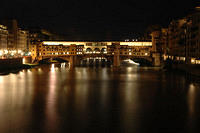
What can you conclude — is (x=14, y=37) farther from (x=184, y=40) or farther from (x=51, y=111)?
(x=51, y=111)

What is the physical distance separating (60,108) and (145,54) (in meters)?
36.1

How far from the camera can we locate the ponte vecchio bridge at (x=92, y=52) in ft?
141

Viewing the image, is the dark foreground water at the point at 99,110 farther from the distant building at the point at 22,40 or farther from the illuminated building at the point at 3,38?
the distant building at the point at 22,40

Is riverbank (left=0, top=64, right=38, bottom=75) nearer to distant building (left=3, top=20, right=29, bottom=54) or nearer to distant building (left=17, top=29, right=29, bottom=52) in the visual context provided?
distant building (left=3, top=20, right=29, bottom=54)

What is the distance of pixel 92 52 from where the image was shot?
4838 cm

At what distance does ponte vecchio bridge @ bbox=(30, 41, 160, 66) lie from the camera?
42.9 meters

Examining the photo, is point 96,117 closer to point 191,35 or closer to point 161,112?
point 161,112

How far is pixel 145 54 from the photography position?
47.5m

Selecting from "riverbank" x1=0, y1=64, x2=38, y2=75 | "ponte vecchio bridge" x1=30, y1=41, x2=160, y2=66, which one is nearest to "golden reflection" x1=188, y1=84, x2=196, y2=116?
"riverbank" x1=0, y1=64, x2=38, y2=75

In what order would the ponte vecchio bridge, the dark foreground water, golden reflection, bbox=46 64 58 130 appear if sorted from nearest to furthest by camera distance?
the dark foreground water < golden reflection, bbox=46 64 58 130 < the ponte vecchio bridge

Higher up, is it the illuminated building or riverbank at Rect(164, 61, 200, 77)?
the illuminated building

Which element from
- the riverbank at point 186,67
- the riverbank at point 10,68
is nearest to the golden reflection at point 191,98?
the riverbank at point 186,67

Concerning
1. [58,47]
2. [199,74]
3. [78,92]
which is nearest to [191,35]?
[199,74]

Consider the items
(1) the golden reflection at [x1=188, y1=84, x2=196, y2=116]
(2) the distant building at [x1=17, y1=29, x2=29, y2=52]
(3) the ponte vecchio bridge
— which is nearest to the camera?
(1) the golden reflection at [x1=188, y1=84, x2=196, y2=116]
